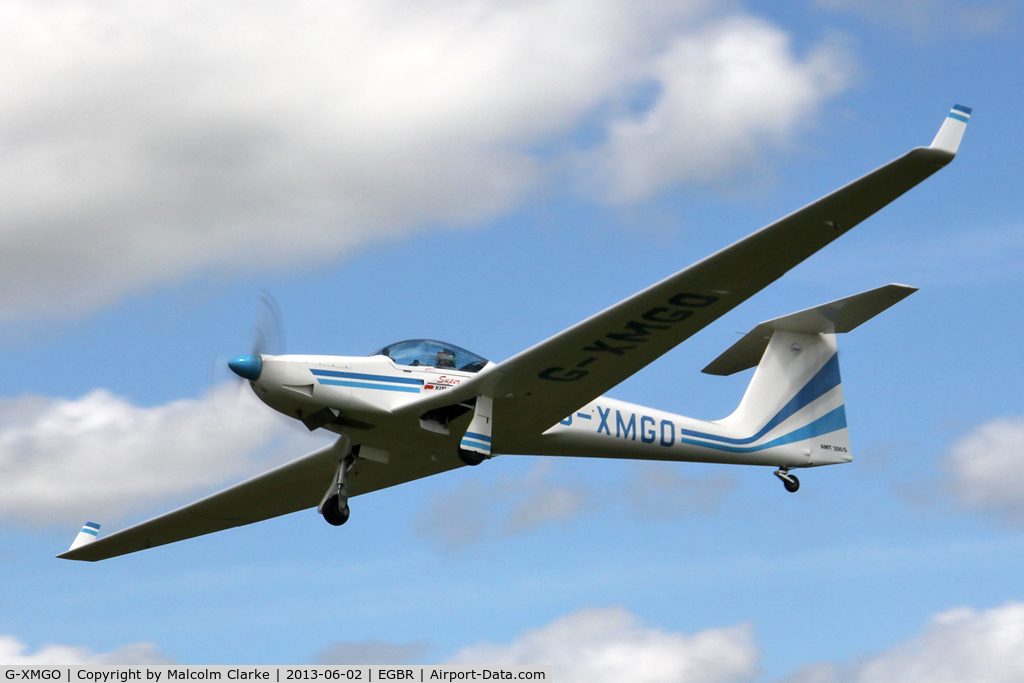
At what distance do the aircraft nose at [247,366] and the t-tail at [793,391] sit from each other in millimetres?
6662

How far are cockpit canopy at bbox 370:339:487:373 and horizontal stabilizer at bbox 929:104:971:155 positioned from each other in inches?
248

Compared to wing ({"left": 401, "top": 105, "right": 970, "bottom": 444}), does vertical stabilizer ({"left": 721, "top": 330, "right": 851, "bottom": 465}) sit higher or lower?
higher

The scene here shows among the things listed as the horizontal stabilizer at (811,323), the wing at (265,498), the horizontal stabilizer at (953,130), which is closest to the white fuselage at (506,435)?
the wing at (265,498)

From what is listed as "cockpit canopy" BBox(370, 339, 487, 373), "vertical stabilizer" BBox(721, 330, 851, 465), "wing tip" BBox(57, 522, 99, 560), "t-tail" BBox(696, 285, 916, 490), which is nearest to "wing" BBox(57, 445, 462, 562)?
"wing tip" BBox(57, 522, 99, 560)

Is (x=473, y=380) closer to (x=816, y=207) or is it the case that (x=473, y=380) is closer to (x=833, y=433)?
(x=816, y=207)

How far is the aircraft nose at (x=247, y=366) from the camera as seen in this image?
41.2 feet

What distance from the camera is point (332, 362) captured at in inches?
514

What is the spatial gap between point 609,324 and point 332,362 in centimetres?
346

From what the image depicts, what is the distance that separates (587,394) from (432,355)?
2.02 meters

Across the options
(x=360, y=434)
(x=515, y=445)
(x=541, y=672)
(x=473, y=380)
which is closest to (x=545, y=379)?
(x=473, y=380)

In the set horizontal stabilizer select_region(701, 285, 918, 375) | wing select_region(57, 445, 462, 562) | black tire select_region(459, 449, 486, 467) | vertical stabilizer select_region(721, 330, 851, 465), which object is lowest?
black tire select_region(459, 449, 486, 467)

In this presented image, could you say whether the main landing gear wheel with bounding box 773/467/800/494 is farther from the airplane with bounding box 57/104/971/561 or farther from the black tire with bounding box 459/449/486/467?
the black tire with bounding box 459/449/486/467

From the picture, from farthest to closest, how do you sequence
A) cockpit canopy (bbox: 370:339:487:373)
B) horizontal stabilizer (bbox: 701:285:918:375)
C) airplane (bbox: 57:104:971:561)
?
horizontal stabilizer (bbox: 701:285:918:375)
cockpit canopy (bbox: 370:339:487:373)
airplane (bbox: 57:104:971:561)

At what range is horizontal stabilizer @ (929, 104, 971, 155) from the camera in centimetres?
945
